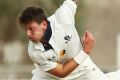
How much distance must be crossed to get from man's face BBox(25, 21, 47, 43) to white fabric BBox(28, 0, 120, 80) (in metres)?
0.15

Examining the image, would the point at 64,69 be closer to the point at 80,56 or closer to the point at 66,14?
the point at 80,56

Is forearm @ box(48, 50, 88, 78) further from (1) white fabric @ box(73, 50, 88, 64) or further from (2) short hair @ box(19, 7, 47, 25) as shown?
(2) short hair @ box(19, 7, 47, 25)

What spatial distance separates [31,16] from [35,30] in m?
0.18

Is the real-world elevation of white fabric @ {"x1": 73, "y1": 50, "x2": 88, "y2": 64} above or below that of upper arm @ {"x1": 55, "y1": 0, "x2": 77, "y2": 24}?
below

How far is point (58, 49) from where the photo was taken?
9.83 m

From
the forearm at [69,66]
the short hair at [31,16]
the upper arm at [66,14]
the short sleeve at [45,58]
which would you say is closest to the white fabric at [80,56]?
the forearm at [69,66]

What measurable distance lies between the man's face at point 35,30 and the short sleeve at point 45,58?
19 cm

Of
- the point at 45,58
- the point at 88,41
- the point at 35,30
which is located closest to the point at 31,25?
the point at 35,30

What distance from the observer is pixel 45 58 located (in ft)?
32.4

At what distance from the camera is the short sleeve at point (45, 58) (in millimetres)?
9820

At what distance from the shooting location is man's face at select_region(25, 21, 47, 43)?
959cm

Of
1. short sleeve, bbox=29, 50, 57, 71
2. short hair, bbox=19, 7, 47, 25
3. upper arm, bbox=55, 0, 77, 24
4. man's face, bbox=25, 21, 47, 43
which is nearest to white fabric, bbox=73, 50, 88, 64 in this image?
short sleeve, bbox=29, 50, 57, 71

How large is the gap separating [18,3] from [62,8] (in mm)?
19173

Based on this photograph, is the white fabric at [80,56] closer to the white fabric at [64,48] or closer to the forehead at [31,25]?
the white fabric at [64,48]
